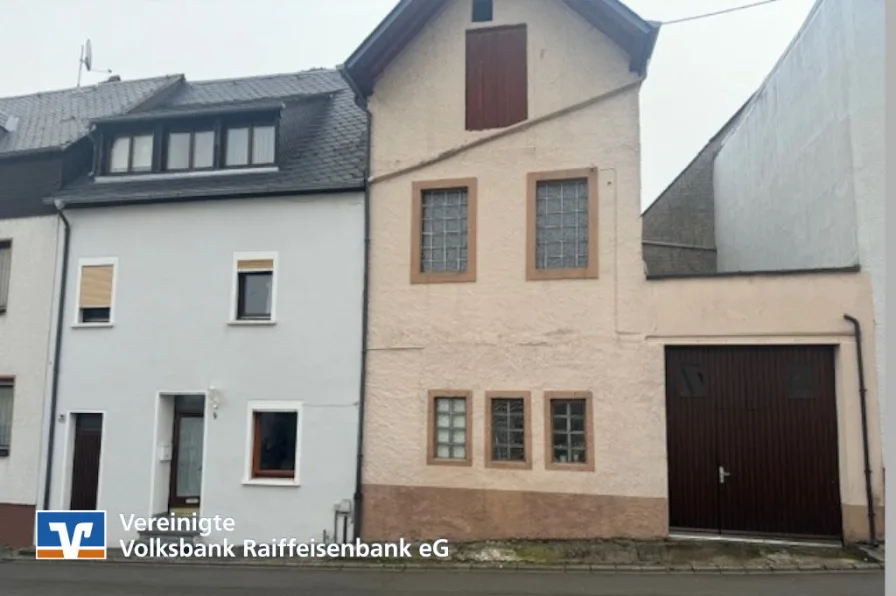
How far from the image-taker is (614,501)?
1096 cm

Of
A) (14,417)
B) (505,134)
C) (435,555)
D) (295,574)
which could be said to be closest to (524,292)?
(505,134)

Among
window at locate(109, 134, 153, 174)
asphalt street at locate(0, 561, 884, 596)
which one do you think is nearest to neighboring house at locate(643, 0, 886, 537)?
asphalt street at locate(0, 561, 884, 596)

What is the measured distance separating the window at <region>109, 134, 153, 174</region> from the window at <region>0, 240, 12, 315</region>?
2.59 metres

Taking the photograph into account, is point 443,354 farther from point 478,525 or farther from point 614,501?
point 614,501

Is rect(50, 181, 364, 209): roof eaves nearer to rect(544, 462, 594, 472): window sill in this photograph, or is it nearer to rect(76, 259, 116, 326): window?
rect(76, 259, 116, 326): window

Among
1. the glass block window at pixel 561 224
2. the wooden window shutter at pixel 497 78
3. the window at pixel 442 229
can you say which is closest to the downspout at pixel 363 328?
the window at pixel 442 229

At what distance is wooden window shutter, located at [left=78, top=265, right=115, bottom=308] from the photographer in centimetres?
1360

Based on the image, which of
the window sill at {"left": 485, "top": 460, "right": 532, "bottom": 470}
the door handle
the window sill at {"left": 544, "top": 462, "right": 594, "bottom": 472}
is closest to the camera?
the door handle

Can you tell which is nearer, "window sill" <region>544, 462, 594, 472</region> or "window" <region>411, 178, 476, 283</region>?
"window sill" <region>544, 462, 594, 472</region>

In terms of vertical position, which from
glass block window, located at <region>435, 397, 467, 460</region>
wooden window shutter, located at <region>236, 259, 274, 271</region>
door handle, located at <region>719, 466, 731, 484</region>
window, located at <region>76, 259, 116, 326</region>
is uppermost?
wooden window shutter, located at <region>236, 259, 274, 271</region>

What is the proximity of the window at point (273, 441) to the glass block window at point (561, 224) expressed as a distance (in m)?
5.04

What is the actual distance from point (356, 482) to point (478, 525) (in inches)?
85.7

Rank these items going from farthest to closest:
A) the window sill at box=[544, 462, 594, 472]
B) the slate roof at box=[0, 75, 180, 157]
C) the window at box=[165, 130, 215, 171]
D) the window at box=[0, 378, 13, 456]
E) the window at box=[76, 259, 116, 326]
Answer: the slate roof at box=[0, 75, 180, 157], the window at box=[165, 130, 215, 171], the window at box=[0, 378, 13, 456], the window at box=[76, 259, 116, 326], the window sill at box=[544, 462, 594, 472]

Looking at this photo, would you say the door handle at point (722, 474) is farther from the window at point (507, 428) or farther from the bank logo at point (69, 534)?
the bank logo at point (69, 534)
